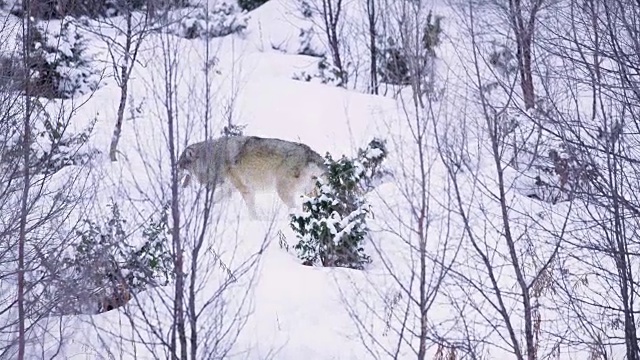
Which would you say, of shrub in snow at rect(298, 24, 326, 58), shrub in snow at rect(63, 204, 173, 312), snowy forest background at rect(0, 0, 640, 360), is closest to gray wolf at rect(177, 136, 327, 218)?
snowy forest background at rect(0, 0, 640, 360)

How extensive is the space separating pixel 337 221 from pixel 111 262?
3018 mm

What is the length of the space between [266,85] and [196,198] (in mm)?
10286

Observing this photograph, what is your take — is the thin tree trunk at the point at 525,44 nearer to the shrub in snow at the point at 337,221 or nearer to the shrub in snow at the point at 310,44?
the shrub in snow at the point at 337,221

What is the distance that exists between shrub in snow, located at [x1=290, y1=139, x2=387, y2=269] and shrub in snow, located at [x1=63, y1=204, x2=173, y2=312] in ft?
5.71

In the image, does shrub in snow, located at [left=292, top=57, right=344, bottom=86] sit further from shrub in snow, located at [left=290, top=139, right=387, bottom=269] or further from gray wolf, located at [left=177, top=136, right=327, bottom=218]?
shrub in snow, located at [left=290, top=139, right=387, bottom=269]

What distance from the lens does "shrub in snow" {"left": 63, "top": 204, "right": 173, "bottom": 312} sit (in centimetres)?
834

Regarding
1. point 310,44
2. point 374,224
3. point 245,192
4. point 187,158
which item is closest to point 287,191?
point 245,192

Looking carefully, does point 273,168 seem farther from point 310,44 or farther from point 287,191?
point 310,44

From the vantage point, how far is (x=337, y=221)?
10555 mm

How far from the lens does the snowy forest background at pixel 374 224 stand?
24.5ft

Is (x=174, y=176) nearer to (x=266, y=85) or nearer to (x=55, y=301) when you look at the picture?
(x=55, y=301)

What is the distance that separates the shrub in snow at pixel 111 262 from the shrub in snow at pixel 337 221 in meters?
1.74

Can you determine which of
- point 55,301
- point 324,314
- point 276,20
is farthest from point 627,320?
point 276,20

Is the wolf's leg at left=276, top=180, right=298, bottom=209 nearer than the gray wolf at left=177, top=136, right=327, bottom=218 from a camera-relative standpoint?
No
